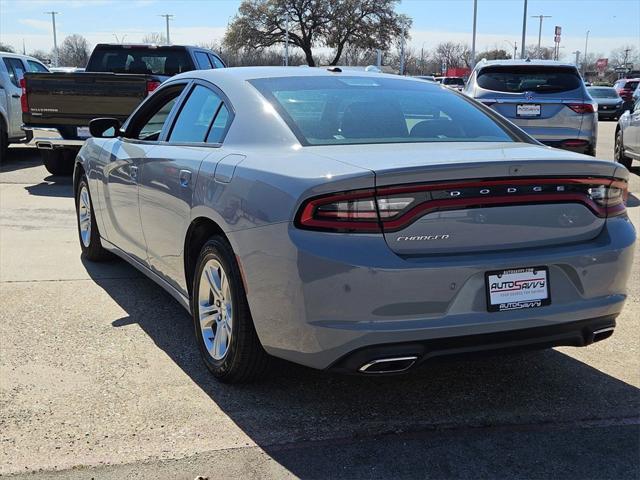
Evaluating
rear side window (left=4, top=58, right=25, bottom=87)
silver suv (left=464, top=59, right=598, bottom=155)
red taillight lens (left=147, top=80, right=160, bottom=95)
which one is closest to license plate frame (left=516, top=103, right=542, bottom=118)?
silver suv (left=464, top=59, right=598, bottom=155)

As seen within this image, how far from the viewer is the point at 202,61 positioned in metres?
12.8

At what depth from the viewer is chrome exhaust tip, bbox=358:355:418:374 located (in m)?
2.99

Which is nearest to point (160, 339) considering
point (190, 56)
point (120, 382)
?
point (120, 382)

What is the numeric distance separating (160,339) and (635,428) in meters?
2.67

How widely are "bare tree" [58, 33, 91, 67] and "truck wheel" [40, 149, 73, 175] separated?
223 feet

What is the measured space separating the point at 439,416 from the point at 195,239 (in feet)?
5.20

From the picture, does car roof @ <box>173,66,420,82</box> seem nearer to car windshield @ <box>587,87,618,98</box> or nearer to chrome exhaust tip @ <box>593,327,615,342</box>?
chrome exhaust tip @ <box>593,327,615,342</box>

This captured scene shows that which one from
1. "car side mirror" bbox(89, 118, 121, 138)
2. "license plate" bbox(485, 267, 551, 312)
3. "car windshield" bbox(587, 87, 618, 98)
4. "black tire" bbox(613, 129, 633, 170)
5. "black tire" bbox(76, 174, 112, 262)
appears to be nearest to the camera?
"license plate" bbox(485, 267, 551, 312)

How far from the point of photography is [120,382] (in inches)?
149

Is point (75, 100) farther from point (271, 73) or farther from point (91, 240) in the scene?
point (271, 73)

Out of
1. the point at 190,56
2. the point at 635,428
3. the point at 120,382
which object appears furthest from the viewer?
the point at 190,56

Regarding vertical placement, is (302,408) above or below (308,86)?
below

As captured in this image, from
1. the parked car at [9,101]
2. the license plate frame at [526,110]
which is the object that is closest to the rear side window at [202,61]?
the parked car at [9,101]

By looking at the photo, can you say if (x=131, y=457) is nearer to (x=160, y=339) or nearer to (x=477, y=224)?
(x=160, y=339)
